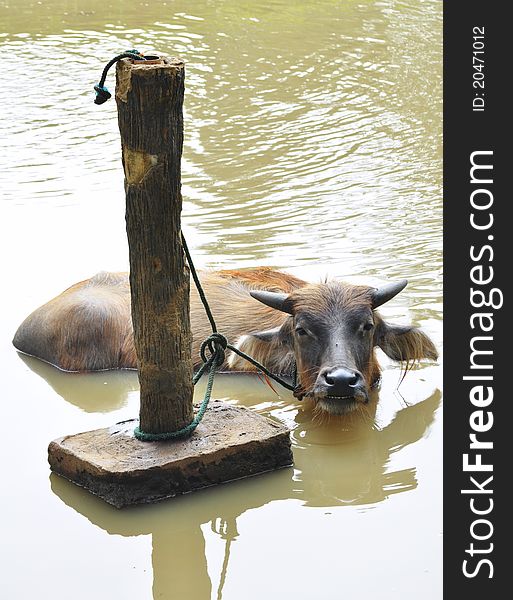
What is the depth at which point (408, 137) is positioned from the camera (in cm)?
1225

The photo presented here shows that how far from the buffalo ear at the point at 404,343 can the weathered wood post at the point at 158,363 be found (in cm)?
119

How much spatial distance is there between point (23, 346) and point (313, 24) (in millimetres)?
11803

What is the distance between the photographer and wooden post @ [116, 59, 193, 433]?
509 centimetres

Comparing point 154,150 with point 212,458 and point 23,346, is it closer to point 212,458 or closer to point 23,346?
point 212,458

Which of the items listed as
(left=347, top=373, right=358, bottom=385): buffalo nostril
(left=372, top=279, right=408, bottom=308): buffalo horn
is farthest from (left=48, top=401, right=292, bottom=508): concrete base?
(left=372, top=279, right=408, bottom=308): buffalo horn

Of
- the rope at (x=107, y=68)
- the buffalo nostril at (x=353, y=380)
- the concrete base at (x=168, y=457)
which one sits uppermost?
the rope at (x=107, y=68)

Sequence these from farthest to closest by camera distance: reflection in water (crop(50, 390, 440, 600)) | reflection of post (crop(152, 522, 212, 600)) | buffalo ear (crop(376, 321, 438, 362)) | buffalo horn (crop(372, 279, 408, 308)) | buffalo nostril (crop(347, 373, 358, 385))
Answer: buffalo ear (crop(376, 321, 438, 362)) → buffalo horn (crop(372, 279, 408, 308)) → buffalo nostril (crop(347, 373, 358, 385)) → reflection in water (crop(50, 390, 440, 600)) → reflection of post (crop(152, 522, 212, 600))

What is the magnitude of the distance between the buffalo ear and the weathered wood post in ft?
3.92

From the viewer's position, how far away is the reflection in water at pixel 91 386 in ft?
22.2

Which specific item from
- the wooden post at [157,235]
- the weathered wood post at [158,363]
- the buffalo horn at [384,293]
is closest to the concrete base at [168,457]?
the weathered wood post at [158,363]

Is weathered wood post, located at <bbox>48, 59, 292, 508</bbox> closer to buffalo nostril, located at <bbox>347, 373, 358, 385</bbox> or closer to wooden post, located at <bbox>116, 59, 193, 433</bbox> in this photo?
wooden post, located at <bbox>116, 59, 193, 433</bbox>

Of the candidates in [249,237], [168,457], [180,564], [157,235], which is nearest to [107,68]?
[157,235]

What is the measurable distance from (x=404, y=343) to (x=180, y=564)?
2.38 m

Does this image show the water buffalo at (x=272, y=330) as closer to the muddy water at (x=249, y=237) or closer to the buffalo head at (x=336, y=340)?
the buffalo head at (x=336, y=340)
